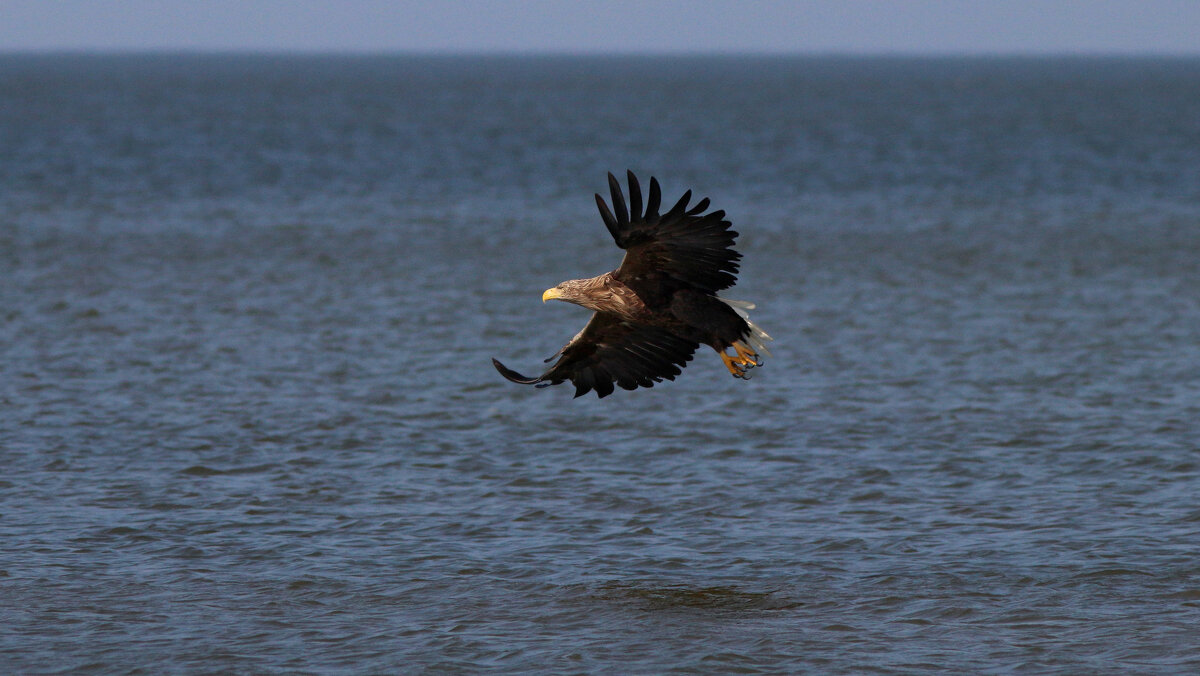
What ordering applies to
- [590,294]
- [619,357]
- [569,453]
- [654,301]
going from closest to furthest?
[654,301] < [590,294] < [619,357] < [569,453]

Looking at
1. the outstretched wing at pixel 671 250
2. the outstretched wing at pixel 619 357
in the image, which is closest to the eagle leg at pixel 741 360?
the outstretched wing at pixel 619 357

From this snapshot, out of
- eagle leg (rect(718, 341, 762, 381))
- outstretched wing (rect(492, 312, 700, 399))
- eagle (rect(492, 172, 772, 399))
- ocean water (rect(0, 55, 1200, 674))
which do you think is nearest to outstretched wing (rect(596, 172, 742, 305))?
eagle (rect(492, 172, 772, 399))

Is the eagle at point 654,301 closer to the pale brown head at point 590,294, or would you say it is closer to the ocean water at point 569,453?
the pale brown head at point 590,294

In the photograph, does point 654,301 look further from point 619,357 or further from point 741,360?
point 619,357

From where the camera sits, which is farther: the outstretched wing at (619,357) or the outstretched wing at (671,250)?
the outstretched wing at (619,357)

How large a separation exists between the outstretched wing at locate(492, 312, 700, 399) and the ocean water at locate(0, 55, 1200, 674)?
153 cm

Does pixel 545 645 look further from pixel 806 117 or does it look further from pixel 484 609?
pixel 806 117

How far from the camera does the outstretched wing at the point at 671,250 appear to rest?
10.9 metres

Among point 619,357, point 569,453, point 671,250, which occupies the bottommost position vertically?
point 569,453

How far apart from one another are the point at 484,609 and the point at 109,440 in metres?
6.44

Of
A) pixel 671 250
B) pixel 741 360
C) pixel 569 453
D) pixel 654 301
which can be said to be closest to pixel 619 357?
pixel 741 360

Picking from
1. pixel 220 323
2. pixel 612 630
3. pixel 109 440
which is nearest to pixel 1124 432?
pixel 612 630

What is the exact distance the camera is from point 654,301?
1134 cm

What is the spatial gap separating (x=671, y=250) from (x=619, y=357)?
177 cm
